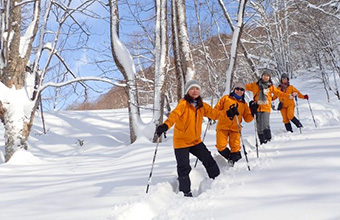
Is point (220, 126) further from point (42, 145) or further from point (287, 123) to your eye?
point (42, 145)

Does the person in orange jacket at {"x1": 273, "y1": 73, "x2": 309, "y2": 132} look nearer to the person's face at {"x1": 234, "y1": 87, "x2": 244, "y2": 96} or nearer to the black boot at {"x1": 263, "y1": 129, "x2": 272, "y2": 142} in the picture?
the black boot at {"x1": 263, "y1": 129, "x2": 272, "y2": 142}

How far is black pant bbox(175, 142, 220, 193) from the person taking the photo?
145 inches

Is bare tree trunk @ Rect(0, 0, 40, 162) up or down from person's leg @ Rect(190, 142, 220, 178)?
up

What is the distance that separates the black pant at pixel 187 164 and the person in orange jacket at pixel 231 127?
0.69 metres

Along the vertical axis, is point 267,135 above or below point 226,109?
below

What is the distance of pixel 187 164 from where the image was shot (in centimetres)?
380

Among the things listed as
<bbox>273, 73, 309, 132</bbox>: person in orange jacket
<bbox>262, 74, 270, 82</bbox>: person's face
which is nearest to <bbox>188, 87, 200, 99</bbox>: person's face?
<bbox>262, 74, 270, 82</bbox>: person's face

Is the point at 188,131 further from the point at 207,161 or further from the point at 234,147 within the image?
the point at 234,147

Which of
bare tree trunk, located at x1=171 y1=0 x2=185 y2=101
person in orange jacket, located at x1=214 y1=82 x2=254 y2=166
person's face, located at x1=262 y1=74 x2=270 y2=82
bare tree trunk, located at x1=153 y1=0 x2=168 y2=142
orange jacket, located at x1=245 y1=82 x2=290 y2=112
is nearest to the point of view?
person in orange jacket, located at x1=214 y1=82 x2=254 y2=166

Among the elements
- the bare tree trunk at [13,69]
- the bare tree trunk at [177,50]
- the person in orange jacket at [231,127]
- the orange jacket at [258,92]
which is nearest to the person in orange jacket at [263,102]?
the orange jacket at [258,92]

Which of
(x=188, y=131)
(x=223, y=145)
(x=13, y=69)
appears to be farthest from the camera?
(x=13, y=69)

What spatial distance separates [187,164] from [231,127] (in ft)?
4.48

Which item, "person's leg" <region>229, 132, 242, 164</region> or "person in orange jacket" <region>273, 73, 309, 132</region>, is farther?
"person in orange jacket" <region>273, 73, 309, 132</region>

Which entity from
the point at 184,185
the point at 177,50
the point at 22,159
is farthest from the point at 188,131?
the point at 177,50
